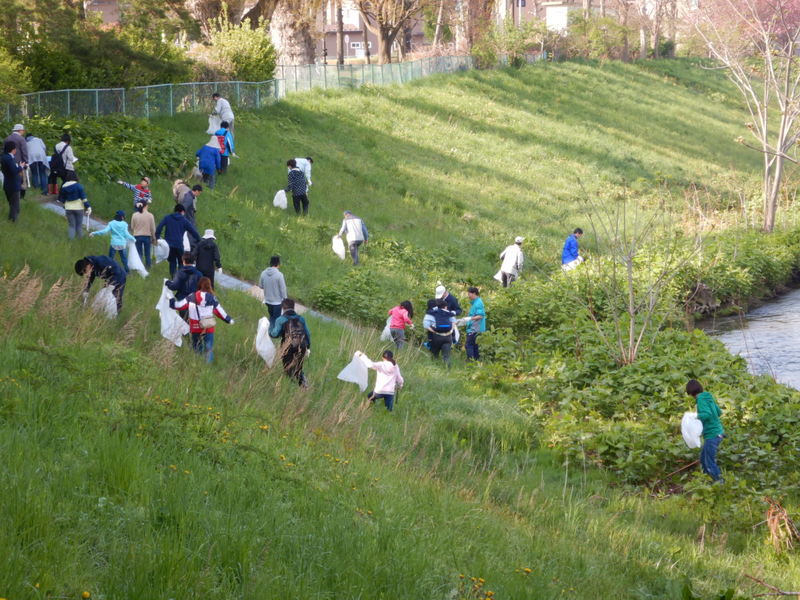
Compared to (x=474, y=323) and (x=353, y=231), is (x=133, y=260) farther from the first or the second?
(x=353, y=231)

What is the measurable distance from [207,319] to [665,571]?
673 cm

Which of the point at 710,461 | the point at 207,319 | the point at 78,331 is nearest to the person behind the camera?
the point at 78,331

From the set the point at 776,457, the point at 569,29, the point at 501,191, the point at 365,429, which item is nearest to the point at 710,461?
the point at 776,457

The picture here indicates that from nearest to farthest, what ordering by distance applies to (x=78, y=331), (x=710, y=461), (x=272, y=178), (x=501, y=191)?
(x=78, y=331) < (x=710, y=461) < (x=272, y=178) < (x=501, y=191)

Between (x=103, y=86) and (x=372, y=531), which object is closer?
(x=372, y=531)

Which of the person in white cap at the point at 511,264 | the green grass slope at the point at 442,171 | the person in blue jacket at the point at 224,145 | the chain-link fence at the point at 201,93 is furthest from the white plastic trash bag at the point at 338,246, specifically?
the chain-link fence at the point at 201,93

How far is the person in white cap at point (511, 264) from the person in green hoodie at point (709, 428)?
1065cm

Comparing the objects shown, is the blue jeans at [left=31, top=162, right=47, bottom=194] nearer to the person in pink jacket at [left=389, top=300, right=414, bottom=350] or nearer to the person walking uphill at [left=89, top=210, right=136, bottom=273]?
the person walking uphill at [left=89, top=210, right=136, bottom=273]

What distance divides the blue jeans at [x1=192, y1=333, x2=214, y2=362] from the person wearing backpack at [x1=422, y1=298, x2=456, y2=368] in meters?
5.03

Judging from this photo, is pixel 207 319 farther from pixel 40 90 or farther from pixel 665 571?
pixel 40 90

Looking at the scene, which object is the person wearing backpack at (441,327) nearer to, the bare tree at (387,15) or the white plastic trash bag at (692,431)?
the white plastic trash bag at (692,431)

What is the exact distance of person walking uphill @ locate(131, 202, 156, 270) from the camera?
17141 mm

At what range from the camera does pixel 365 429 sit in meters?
11.1

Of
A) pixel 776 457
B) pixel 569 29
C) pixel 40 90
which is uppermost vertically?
pixel 569 29
